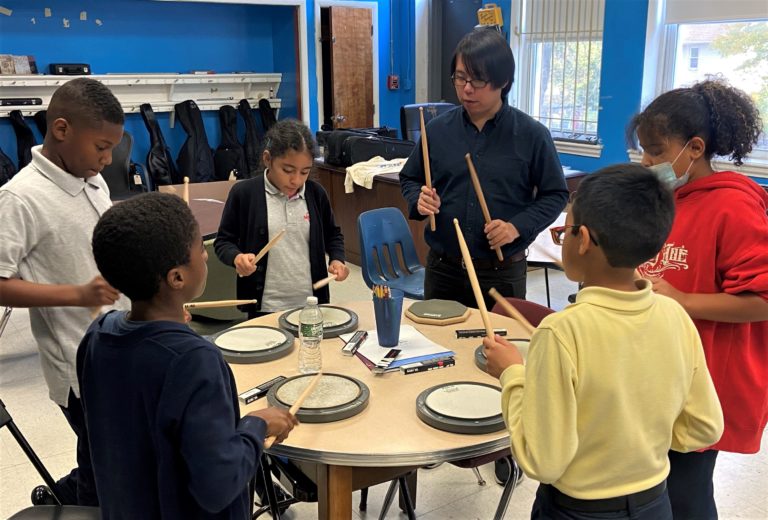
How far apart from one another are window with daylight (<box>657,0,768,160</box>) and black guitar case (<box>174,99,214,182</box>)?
13.9 ft

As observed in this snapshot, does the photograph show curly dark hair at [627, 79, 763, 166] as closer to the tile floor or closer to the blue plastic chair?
the tile floor

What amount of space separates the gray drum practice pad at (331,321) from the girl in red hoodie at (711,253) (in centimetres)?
90

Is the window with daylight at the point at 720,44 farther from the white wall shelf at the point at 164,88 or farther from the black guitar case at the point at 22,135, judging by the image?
the black guitar case at the point at 22,135

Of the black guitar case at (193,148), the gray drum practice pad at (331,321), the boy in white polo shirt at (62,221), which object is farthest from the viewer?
the black guitar case at (193,148)

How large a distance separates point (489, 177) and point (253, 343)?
100 centimetres

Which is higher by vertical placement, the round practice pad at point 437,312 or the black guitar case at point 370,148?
the black guitar case at point 370,148

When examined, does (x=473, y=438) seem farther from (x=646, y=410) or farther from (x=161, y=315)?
(x=161, y=315)

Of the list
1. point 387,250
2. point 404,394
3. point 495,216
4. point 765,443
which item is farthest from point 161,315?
point 765,443

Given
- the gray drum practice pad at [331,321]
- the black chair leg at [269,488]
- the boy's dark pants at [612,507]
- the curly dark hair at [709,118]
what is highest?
the curly dark hair at [709,118]

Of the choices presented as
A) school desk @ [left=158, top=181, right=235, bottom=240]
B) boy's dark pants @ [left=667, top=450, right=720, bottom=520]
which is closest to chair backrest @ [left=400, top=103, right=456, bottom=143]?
school desk @ [left=158, top=181, right=235, bottom=240]

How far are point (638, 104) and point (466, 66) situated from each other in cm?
356

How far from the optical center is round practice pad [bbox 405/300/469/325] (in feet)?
6.83

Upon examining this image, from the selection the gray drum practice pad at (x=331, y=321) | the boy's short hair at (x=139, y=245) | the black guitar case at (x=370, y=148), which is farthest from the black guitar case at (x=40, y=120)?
the boy's short hair at (x=139, y=245)

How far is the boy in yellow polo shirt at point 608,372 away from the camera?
3.61ft
